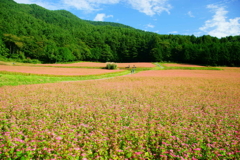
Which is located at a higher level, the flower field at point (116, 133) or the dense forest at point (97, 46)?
the dense forest at point (97, 46)

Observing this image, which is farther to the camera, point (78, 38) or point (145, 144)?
point (78, 38)

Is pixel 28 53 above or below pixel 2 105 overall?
above

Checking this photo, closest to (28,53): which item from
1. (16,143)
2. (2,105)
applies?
(2,105)

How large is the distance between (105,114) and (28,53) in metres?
111

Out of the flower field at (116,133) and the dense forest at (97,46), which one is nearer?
the flower field at (116,133)

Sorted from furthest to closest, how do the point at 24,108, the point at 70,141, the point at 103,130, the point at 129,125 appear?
the point at 24,108 < the point at 129,125 < the point at 103,130 < the point at 70,141

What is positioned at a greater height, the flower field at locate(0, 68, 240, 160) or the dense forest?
the dense forest

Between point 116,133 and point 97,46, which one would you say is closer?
point 116,133

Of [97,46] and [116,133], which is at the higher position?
[97,46]

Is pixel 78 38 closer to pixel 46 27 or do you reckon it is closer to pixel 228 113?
pixel 46 27

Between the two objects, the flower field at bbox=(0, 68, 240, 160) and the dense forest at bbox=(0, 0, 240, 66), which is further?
the dense forest at bbox=(0, 0, 240, 66)

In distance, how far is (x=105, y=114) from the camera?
987 centimetres

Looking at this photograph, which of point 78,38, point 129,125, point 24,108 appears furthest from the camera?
point 78,38

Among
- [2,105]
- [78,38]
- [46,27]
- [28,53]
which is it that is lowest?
[2,105]
